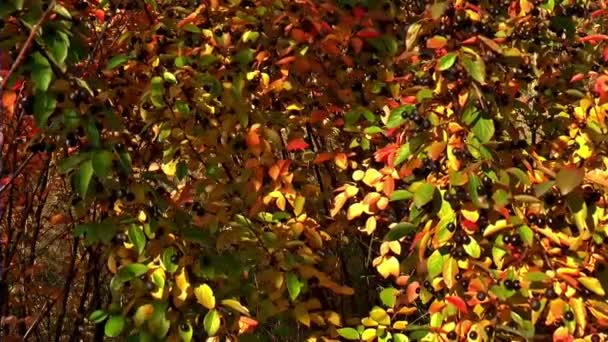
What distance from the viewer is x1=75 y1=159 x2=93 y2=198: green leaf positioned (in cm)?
194

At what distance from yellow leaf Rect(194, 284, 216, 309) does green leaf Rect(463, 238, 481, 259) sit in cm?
73

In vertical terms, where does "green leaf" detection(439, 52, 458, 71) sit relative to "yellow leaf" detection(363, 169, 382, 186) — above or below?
above

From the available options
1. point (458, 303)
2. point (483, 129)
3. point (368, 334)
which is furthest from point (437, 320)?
point (483, 129)

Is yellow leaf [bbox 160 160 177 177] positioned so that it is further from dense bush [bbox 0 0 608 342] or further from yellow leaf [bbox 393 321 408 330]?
yellow leaf [bbox 393 321 408 330]

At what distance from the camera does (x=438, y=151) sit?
211cm

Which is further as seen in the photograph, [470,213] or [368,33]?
[368,33]

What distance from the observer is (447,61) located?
6.73 ft

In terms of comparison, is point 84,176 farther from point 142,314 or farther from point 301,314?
point 301,314

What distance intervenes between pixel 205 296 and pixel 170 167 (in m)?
0.70

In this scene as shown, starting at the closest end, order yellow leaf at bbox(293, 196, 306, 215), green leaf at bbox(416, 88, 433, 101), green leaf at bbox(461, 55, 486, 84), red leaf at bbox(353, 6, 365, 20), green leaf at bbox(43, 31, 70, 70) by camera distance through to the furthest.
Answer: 1. green leaf at bbox(43, 31, 70, 70)
2. green leaf at bbox(461, 55, 486, 84)
3. green leaf at bbox(416, 88, 433, 101)
4. yellow leaf at bbox(293, 196, 306, 215)
5. red leaf at bbox(353, 6, 365, 20)

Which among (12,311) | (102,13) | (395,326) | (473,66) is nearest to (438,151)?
(473,66)

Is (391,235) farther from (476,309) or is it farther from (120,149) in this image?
(120,149)

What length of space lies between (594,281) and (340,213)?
3.71 feet

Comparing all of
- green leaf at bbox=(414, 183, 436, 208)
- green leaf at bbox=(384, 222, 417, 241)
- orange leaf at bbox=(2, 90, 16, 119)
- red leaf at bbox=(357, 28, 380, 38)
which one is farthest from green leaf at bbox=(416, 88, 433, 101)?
orange leaf at bbox=(2, 90, 16, 119)
